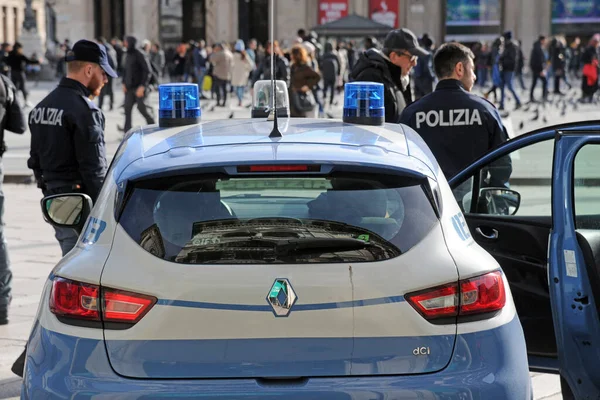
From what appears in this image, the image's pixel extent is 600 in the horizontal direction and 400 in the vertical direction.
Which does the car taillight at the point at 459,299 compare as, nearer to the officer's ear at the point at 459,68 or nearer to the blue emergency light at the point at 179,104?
the blue emergency light at the point at 179,104

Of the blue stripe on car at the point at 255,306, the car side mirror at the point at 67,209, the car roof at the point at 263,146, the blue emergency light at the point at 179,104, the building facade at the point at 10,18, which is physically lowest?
the blue stripe on car at the point at 255,306

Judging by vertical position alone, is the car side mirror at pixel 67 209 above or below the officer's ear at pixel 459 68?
below

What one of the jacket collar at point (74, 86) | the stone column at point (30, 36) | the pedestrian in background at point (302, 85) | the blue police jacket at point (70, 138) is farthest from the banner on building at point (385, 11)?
the blue police jacket at point (70, 138)

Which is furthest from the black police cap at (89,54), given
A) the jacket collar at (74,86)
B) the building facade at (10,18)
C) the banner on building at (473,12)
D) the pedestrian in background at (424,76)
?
the building facade at (10,18)

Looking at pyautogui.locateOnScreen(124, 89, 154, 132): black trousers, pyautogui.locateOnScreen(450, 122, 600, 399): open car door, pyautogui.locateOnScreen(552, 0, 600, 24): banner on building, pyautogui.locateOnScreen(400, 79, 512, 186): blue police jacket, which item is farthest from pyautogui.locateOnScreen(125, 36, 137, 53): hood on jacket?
pyautogui.locateOnScreen(552, 0, 600, 24): banner on building

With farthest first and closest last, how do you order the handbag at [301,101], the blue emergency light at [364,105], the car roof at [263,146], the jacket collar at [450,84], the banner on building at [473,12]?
the banner on building at [473,12] → the handbag at [301,101] → the jacket collar at [450,84] → the blue emergency light at [364,105] → the car roof at [263,146]

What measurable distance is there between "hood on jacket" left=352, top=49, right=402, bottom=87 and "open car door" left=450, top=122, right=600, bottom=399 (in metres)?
2.03

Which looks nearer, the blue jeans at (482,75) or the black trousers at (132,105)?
the black trousers at (132,105)

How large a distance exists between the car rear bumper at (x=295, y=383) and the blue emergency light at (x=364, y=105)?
1.26m

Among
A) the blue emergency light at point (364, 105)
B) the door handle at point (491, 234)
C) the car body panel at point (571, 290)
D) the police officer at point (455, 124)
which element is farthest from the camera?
the police officer at point (455, 124)

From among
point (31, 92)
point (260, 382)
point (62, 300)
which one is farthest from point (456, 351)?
point (31, 92)

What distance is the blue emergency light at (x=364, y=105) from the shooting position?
169 inches

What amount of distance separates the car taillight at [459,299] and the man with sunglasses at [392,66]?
4.22 metres

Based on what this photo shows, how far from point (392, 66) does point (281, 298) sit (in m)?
4.75
